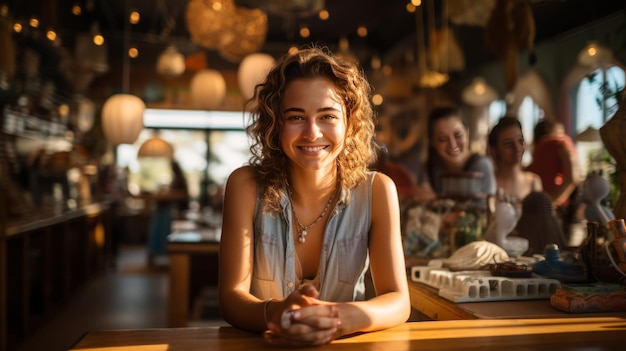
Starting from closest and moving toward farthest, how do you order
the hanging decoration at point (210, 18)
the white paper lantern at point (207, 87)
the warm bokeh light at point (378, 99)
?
the hanging decoration at point (210, 18) → the white paper lantern at point (207, 87) → the warm bokeh light at point (378, 99)

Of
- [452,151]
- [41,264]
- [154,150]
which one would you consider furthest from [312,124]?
[154,150]

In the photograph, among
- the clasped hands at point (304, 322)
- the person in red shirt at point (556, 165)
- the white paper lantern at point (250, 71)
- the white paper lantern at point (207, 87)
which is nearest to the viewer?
the clasped hands at point (304, 322)

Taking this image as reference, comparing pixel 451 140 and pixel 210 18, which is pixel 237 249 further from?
pixel 210 18

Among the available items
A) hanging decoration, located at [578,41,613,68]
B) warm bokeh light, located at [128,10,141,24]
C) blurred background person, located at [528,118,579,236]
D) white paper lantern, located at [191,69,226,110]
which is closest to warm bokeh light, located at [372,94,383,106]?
white paper lantern, located at [191,69,226,110]

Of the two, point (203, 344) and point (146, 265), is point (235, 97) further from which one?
point (203, 344)

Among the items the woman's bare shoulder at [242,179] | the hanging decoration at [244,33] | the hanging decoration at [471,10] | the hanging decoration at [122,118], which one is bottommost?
the woman's bare shoulder at [242,179]

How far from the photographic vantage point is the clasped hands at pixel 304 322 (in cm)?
150

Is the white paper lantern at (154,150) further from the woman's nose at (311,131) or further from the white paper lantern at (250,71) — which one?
the woman's nose at (311,131)

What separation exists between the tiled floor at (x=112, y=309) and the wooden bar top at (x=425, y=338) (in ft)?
10.1

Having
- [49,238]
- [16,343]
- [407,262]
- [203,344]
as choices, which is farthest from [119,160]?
[203,344]

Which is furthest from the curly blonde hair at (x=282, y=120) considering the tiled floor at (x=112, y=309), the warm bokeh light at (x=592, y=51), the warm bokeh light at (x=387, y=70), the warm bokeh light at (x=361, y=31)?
the warm bokeh light at (x=387, y=70)

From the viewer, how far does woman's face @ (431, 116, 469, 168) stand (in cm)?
291

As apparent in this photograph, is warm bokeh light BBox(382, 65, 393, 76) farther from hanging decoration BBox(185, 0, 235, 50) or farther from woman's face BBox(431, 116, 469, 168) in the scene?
woman's face BBox(431, 116, 469, 168)

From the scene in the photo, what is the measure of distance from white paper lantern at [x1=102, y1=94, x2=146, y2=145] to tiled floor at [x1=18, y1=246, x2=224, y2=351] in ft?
5.26
